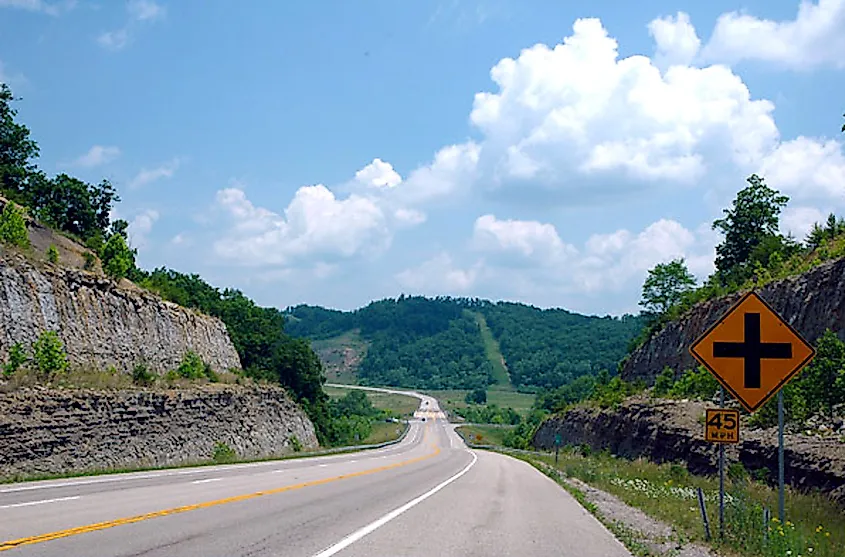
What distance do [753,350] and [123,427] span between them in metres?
29.2

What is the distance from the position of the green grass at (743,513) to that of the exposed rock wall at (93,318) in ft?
76.6

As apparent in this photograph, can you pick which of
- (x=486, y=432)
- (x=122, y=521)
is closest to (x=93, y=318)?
(x=122, y=521)

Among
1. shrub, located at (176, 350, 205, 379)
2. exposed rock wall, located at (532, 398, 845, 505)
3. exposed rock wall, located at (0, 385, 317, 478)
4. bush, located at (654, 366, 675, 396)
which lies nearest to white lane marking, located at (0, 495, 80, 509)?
exposed rock wall, located at (0, 385, 317, 478)

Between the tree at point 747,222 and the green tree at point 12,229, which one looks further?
the tree at point 747,222

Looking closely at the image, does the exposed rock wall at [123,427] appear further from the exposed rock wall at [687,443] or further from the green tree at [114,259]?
the exposed rock wall at [687,443]

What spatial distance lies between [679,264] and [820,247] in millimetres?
42746

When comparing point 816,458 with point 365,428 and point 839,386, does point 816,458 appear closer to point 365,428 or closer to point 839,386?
point 839,386

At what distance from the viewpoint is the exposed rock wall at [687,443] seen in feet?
72.1

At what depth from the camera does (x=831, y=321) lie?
3086 centimetres

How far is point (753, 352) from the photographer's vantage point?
39.9ft

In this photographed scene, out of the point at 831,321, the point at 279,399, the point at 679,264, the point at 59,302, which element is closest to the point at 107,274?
the point at 59,302

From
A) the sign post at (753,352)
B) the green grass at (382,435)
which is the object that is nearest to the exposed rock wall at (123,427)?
the sign post at (753,352)

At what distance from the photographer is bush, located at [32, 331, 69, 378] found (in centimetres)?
3309

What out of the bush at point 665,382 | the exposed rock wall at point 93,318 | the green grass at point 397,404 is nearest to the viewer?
the exposed rock wall at point 93,318
